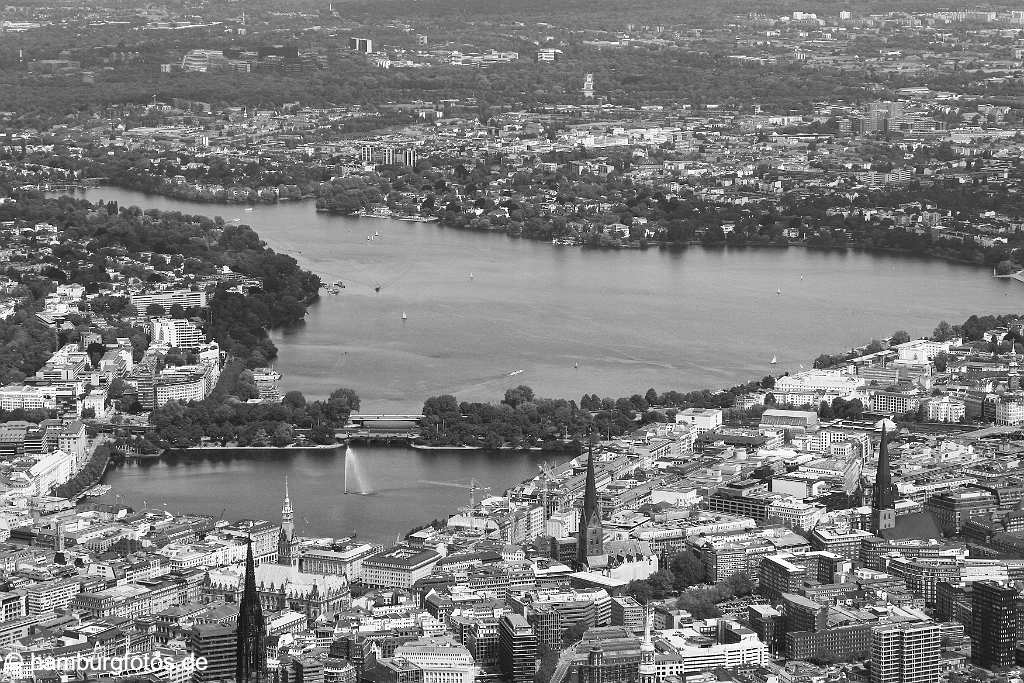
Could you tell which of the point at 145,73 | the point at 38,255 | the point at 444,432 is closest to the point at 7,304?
the point at 38,255

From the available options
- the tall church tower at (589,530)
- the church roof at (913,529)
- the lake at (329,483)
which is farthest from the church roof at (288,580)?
the church roof at (913,529)

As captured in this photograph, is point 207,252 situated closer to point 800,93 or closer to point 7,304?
point 7,304

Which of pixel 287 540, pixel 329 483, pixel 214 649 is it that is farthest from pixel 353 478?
pixel 214 649

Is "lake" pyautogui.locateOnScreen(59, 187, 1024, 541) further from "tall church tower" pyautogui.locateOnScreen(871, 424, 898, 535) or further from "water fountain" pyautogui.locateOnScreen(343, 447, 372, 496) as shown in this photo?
"tall church tower" pyautogui.locateOnScreen(871, 424, 898, 535)

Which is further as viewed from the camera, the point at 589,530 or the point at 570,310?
the point at 570,310

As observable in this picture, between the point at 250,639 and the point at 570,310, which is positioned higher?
the point at 250,639

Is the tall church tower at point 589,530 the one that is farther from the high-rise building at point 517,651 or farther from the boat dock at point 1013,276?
the boat dock at point 1013,276

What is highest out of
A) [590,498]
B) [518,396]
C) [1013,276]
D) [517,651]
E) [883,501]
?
[590,498]

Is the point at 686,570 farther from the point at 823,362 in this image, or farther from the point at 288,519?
the point at 823,362
